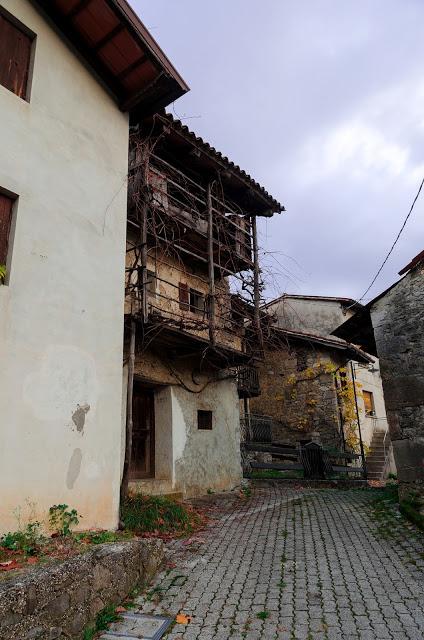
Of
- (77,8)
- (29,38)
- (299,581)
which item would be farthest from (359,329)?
(29,38)

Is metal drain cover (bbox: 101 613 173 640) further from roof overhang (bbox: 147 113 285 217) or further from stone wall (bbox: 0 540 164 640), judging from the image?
roof overhang (bbox: 147 113 285 217)

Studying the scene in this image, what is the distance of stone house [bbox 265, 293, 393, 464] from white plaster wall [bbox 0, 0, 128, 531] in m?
12.2

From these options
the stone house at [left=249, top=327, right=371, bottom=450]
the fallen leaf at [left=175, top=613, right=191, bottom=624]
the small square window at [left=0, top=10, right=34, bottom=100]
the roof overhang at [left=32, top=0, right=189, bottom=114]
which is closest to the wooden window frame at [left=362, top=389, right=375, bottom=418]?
the stone house at [left=249, top=327, right=371, bottom=450]

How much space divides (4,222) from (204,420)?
713 cm

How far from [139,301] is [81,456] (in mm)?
3902

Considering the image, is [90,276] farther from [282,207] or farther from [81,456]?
[282,207]

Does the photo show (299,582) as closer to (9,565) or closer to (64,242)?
→ (9,565)

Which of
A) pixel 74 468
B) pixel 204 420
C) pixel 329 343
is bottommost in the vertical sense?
pixel 74 468

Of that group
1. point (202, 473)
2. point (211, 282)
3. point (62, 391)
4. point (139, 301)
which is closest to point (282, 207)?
point (211, 282)

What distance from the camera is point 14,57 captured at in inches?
228

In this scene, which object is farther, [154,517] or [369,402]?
[369,402]

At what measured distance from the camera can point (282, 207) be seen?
13234mm

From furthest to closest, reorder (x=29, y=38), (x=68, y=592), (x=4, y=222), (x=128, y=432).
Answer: (x=128, y=432)
(x=29, y=38)
(x=4, y=222)
(x=68, y=592)

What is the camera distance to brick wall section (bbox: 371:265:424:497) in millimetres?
6691
